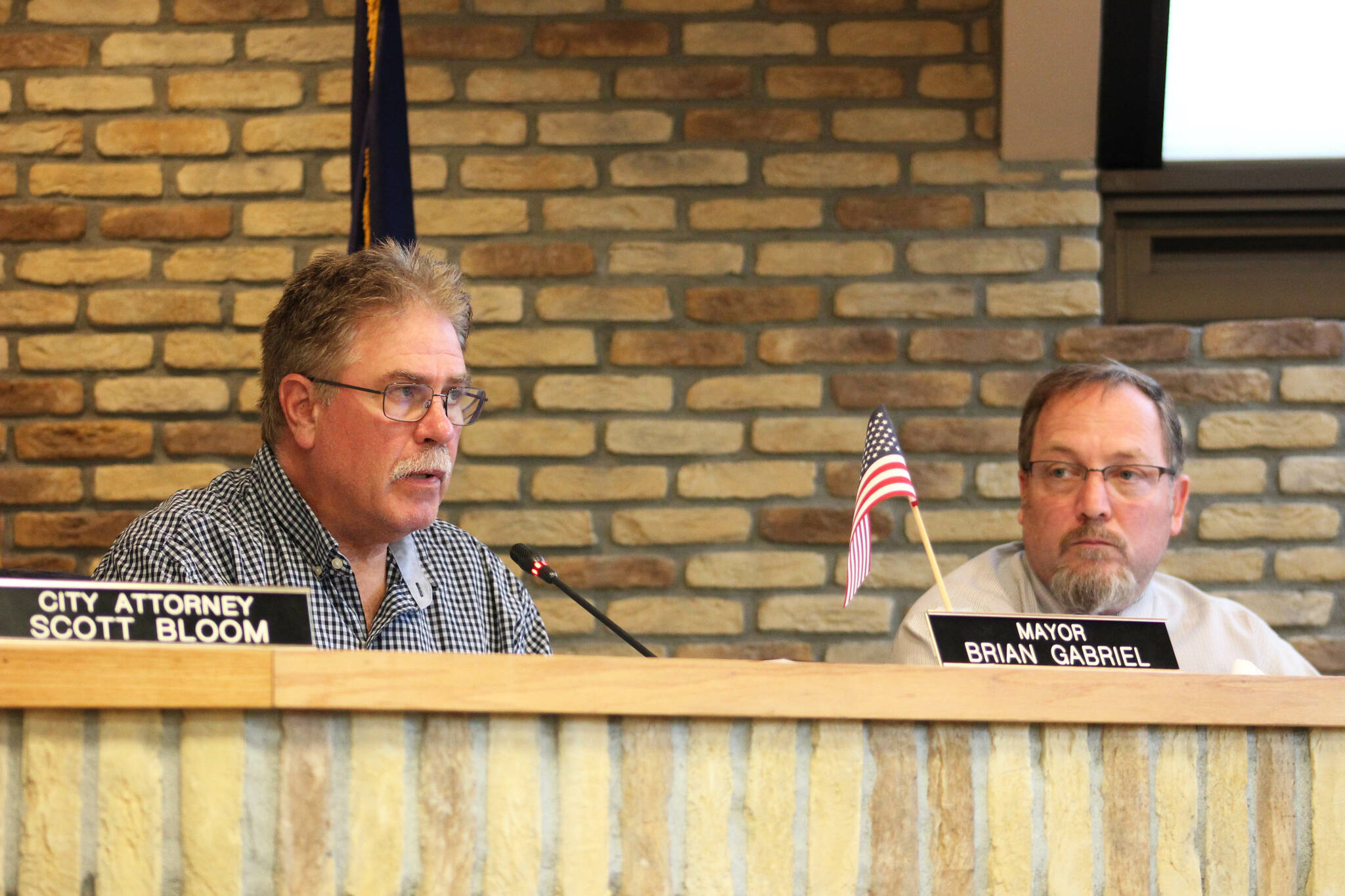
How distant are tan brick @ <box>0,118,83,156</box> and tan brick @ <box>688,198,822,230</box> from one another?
51.6 inches

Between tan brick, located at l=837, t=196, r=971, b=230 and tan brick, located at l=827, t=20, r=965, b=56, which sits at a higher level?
tan brick, located at l=827, t=20, r=965, b=56

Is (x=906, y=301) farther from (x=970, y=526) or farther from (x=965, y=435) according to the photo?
(x=970, y=526)

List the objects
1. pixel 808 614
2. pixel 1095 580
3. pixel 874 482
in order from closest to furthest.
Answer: pixel 874 482 < pixel 1095 580 < pixel 808 614

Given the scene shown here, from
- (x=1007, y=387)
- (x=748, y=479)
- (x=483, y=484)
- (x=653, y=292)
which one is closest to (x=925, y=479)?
(x=1007, y=387)

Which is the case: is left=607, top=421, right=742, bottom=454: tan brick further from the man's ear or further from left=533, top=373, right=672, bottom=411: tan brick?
the man's ear

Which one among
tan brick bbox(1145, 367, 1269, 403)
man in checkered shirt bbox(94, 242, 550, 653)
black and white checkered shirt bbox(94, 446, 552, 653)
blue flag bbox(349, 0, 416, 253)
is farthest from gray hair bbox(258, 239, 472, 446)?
tan brick bbox(1145, 367, 1269, 403)

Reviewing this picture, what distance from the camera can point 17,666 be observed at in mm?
999

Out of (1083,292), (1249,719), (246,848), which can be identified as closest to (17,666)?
(246,848)

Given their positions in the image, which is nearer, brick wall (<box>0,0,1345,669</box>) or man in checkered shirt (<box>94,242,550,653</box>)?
man in checkered shirt (<box>94,242,550,653</box>)

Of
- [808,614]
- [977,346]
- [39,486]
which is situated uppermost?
[977,346]

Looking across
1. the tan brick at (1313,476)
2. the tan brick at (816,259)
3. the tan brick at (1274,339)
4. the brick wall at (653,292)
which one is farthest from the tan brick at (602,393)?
the tan brick at (1313,476)

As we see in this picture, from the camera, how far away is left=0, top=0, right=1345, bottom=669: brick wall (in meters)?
2.62

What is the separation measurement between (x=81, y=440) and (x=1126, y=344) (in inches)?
85.0

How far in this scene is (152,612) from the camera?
3.52 feet
